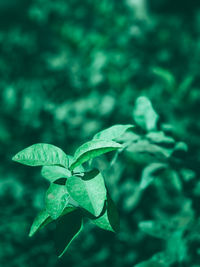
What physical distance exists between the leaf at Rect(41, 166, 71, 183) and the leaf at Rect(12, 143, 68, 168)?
0.10 ft

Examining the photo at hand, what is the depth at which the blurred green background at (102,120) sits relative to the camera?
128cm

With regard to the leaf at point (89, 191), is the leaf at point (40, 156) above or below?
above

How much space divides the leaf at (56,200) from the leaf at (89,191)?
0.03 meters

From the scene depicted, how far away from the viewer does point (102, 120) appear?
172 cm

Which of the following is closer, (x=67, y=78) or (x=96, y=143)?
(x=96, y=143)

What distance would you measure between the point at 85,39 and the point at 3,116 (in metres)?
0.81

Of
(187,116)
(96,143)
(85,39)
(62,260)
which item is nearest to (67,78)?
(85,39)

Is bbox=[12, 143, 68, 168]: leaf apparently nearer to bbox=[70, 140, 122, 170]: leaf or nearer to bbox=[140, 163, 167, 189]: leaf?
bbox=[70, 140, 122, 170]: leaf

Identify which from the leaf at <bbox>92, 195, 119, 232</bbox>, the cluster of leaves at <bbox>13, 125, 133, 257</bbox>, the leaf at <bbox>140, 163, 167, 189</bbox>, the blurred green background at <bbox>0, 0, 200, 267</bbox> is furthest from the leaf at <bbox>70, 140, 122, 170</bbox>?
the leaf at <bbox>140, 163, 167, 189</bbox>

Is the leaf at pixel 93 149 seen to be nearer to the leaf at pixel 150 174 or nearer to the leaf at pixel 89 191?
the leaf at pixel 89 191

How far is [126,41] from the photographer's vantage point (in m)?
2.15

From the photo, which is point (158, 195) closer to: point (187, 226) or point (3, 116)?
point (187, 226)

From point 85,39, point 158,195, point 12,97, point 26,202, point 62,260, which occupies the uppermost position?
point 85,39

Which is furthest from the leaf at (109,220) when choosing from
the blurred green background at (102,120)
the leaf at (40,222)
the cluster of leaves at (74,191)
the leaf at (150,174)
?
the leaf at (150,174)
